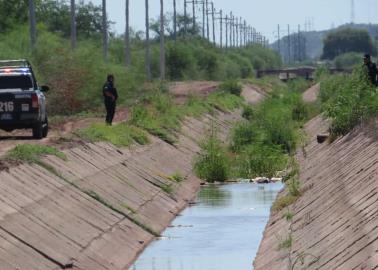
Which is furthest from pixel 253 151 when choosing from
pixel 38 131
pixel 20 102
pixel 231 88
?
pixel 231 88

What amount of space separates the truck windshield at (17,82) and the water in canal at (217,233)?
Answer: 5.83 metres

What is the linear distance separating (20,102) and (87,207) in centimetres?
1082

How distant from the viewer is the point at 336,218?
21.5 meters

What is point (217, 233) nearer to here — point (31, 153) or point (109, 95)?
point (31, 153)

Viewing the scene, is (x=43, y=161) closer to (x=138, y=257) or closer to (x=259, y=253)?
(x=138, y=257)

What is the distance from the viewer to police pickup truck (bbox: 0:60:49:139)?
124 ft

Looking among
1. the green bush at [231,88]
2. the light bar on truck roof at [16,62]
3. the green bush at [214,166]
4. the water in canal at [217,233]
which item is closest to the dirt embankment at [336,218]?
the water in canal at [217,233]

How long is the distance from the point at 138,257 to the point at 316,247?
6.39 m

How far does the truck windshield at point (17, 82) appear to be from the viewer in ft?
126

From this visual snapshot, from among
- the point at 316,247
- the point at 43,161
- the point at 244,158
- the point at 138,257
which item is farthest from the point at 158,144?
the point at 316,247

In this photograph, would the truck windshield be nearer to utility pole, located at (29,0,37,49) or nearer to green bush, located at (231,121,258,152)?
green bush, located at (231,121,258,152)

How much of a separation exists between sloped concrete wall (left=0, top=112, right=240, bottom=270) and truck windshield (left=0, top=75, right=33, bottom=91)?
9.66 ft

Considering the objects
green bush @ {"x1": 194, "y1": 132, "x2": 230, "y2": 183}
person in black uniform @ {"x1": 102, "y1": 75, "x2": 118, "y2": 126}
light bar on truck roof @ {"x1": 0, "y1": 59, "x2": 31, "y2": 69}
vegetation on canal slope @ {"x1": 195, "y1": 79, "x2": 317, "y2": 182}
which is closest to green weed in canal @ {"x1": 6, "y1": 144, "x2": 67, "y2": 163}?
light bar on truck roof @ {"x1": 0, "y1": 59, "x2": 31, "y2": 69}

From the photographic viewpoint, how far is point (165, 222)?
104 ft
